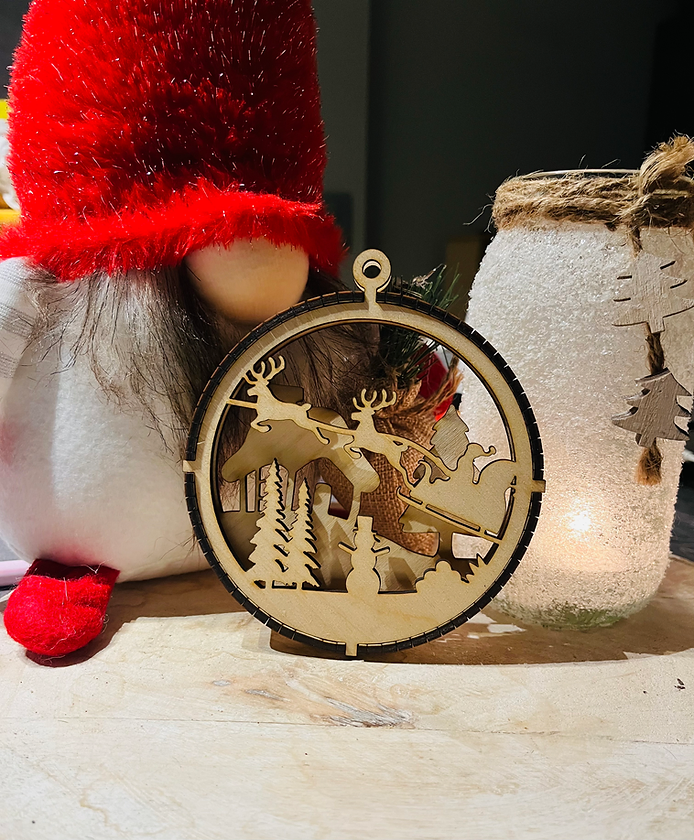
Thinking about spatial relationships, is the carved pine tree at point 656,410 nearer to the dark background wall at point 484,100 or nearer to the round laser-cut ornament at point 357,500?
the round laser-cut ornament at point 357,500

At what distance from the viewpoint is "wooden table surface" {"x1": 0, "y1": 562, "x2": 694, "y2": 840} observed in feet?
1.15

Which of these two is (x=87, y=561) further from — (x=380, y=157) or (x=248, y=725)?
(x=380, y=157)

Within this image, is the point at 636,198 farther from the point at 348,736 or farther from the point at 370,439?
the point at 348,736

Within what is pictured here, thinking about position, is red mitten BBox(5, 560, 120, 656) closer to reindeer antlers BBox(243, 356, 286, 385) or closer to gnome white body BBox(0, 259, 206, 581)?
gnome white body BBox(0, 259, 206, 581)

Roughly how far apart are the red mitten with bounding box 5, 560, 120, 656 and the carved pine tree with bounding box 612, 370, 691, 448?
1.50 ft

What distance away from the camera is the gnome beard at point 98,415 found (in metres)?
0.52

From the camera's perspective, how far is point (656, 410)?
0.49 m

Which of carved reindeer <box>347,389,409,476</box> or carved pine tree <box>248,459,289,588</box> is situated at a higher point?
carved reindeer <box>347,389,409,476</box>

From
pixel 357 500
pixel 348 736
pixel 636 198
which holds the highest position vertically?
pixel 636 198

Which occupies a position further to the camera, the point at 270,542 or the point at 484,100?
the point at 484,100

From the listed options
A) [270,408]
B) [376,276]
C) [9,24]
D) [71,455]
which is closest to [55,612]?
[71,455]

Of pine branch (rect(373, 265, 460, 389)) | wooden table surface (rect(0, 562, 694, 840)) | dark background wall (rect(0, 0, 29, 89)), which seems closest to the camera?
wooden table surface (rect(0, 562, 694, 840))

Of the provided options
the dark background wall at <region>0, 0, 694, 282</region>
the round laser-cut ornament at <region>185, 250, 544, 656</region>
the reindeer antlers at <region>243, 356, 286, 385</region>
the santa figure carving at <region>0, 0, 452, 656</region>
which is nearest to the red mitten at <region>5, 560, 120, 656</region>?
the santa figure carving at <region>0, 0, 452, 656</region>

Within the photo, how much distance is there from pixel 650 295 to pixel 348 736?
1.31ft
